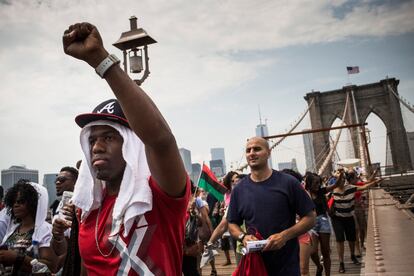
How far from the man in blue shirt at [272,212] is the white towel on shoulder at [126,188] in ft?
5.13

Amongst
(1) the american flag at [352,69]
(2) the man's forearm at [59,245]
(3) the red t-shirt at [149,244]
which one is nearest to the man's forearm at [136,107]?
(3) the red t-shirt at [149,244]

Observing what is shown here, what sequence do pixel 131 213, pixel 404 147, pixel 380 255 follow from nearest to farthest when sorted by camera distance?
pixel 131 213, pixel 380 255, pixel 404 147

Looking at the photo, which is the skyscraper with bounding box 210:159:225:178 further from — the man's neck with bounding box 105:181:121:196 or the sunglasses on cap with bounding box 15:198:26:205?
the man's neck with bounding box 105:181:121:196

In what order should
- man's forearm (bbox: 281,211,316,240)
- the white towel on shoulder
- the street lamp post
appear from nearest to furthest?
1. the white towel on shoulder
2. man's forearm (bbox: 281,211,316,240)
3. the street lamp post

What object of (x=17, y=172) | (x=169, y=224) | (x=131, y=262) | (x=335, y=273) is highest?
(x=17, y=172)

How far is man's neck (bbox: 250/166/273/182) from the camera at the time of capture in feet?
10.9

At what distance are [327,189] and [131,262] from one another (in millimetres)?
5822

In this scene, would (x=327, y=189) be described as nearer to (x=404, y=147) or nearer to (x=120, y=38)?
(x=120, y=38)

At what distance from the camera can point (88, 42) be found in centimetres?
122

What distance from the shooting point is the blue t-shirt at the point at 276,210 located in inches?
117

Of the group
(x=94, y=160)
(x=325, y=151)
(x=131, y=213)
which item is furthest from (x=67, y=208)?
(x=325, y=151)

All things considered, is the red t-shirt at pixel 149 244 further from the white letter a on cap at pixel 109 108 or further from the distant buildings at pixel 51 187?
the distant buildings at pixel 51 187

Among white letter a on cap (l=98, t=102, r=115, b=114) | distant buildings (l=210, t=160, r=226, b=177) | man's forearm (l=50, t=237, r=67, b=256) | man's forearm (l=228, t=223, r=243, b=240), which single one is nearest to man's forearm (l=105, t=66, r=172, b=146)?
white letter a on cap (l=98, t=102, r=115, b=114)

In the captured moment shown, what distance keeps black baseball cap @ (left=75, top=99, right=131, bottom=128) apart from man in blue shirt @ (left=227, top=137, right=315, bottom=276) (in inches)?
67.2
